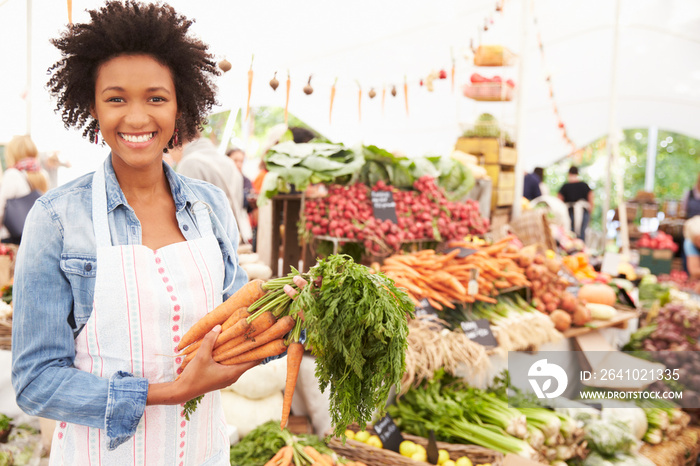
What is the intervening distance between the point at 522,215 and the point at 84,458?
175 inches

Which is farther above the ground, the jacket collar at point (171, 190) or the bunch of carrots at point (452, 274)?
the jacket collar at point (171, 190)

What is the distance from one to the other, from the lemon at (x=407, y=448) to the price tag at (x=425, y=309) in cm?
67

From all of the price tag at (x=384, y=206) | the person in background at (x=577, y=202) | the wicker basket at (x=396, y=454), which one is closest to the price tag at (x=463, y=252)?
the price tag at (x=384, y=206)

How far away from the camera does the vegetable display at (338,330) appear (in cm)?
115

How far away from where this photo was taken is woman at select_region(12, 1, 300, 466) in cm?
105

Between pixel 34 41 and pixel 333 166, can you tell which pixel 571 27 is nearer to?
pixel 333 166

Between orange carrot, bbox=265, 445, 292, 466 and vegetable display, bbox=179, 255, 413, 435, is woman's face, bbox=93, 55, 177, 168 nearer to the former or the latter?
vegetable display, bbox=179, 255, 413, 435

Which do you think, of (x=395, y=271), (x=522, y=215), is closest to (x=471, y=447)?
(x=395, y=271)

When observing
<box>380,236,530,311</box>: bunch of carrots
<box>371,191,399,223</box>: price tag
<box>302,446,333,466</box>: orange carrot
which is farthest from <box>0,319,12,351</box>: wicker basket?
<box>371,191,399,223</box>: price tag

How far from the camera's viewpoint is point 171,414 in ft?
4.00

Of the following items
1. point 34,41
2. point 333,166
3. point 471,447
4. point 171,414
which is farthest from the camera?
point 34,41

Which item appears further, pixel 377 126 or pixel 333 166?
pixel 377 126

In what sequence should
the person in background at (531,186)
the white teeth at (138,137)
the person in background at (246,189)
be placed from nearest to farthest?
1. the white teeth at (138,137)
2. the person in background at (246,189)
3. the person in background at (531,186)

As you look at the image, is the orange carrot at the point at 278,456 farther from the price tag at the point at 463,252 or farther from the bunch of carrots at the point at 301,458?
the price tag at the point at 463,252
